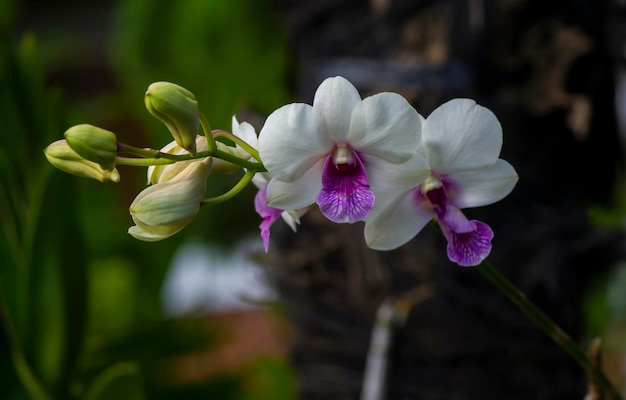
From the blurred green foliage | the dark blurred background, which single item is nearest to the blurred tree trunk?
the dark blurred background

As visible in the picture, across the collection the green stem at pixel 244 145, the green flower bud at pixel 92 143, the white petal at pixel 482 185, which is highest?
the white petal at pixel 482 185

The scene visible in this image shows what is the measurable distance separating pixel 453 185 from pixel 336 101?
0.22ft

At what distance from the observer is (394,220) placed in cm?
35

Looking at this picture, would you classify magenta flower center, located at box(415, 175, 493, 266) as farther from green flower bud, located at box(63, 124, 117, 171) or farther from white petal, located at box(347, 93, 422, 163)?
green flower bud, located at box(63, 124, 117, 171)

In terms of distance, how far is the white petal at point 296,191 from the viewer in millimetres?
331

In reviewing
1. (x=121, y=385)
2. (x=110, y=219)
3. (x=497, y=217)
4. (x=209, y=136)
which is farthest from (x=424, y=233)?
(x=110, y=219)

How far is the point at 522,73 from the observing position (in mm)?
674

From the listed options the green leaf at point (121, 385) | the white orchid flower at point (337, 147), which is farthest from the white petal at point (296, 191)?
the green leaf at point (121, 385)

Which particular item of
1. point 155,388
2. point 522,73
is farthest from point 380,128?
point 155,388

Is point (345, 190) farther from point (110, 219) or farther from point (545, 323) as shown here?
point (110, 219)

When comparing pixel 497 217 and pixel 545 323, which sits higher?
pixel 497 217

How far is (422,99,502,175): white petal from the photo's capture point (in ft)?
1.08

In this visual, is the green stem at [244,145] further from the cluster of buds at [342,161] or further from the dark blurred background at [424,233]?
the dark blurred background at [424,233]

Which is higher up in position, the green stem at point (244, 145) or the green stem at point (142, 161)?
the green stem at point (244, 145)
